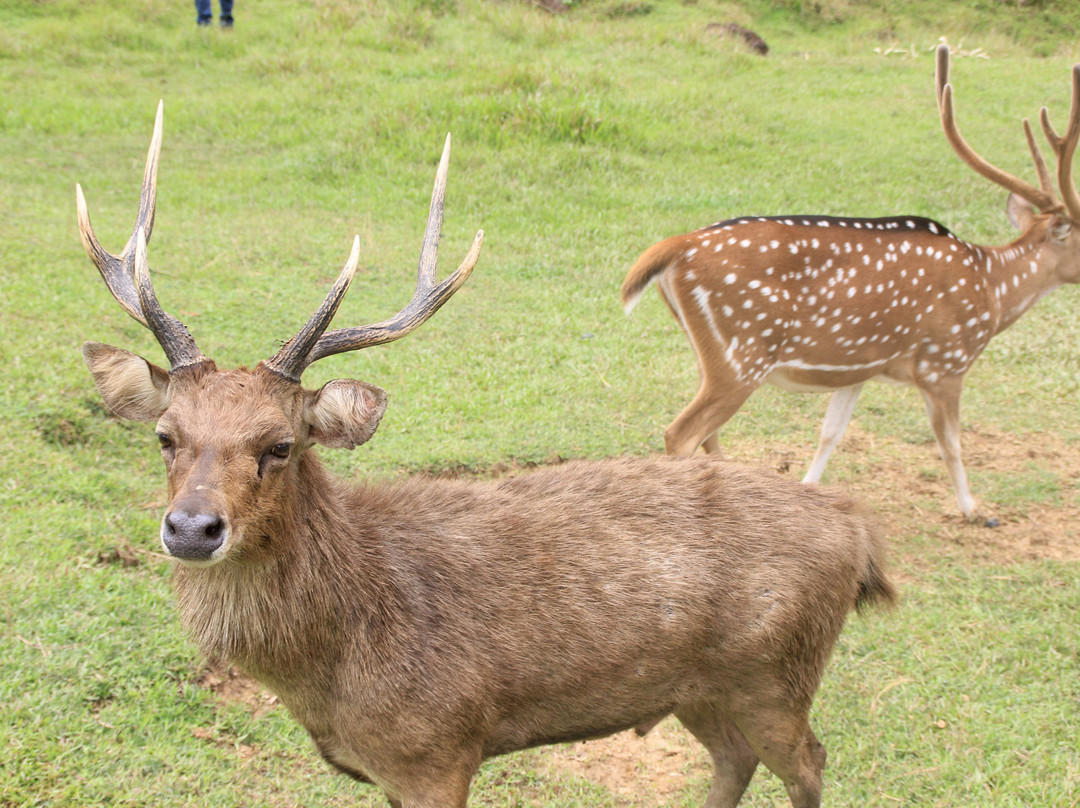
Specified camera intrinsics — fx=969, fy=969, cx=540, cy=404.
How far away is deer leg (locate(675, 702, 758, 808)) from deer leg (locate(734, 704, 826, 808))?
0.46 ft

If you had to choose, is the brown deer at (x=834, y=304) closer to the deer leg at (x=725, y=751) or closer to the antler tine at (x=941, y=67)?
the antler tine at (x=941, y=67)

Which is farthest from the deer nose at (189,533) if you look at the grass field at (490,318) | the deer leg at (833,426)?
the deer leg at (833,426)

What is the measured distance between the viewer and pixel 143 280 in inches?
111

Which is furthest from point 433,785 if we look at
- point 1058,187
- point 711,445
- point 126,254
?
point 1058,187

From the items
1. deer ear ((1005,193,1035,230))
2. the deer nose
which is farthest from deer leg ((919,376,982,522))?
the deer nose

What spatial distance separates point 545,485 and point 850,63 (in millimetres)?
13624

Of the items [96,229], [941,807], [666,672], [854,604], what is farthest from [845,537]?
[96,229]

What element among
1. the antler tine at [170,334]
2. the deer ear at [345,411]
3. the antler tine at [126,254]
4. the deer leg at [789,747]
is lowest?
the deer leg at [789,747]

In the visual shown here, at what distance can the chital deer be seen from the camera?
8.98 ft

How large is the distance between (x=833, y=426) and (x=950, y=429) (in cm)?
64

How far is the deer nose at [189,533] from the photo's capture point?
238cm

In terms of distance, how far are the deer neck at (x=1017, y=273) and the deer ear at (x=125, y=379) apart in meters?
4.81

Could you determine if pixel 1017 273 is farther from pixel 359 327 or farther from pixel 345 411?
pixel 345 411

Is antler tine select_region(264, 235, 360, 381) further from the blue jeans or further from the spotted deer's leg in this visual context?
the blue jeans
